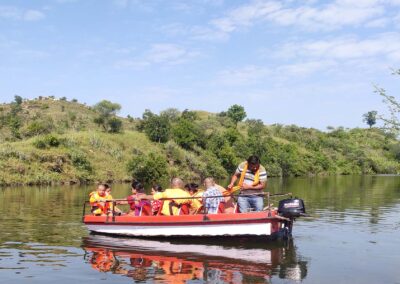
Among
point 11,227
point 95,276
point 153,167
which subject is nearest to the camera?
point 95,276

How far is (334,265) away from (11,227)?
1012 cm

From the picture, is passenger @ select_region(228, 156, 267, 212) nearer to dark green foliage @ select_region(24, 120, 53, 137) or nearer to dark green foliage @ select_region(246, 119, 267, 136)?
dark green foliage @ select_region(24, 120, 53, 137)

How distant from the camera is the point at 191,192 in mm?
15258

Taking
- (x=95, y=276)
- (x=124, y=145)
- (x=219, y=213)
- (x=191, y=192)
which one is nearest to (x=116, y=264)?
(x=95, y=276)

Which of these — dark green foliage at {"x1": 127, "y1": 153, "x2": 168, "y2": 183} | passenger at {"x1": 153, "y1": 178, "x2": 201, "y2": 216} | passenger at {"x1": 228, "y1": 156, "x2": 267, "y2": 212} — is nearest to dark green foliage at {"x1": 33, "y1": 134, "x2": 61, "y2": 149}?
dark green foliage at {"x1": 127, "y1": 153, "x2": 168, "y2": 183}

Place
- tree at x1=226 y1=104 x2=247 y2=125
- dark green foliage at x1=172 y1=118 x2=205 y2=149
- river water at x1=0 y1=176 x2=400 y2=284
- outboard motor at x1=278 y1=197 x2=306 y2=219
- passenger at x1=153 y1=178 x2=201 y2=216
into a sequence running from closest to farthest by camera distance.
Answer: river water at x1=0 y1=176 x2=400 y2=284 → outboard motor at x1=278 y1=197 x2=306 y2=219 → passenger at x1=153 y1=178 x2=201 y2=216 → dark green foliage at x1=172 y1=118 x2=205 y2=149 → tree at x1=226 y1=104 x2=247 y2=125

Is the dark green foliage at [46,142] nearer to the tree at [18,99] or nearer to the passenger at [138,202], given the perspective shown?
the passenger at [138,202]

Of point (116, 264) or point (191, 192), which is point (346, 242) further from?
point (116, 264)

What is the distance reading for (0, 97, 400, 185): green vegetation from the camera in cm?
4230

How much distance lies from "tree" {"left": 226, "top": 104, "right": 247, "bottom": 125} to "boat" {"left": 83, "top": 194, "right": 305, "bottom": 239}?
7846 centimetres

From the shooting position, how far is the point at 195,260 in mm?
11547

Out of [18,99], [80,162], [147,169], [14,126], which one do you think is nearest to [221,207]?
[147,169]

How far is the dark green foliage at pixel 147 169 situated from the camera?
4447 cm

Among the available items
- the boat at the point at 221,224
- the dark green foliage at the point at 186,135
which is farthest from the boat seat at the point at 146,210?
the dark green foliage at the point at 186,135
